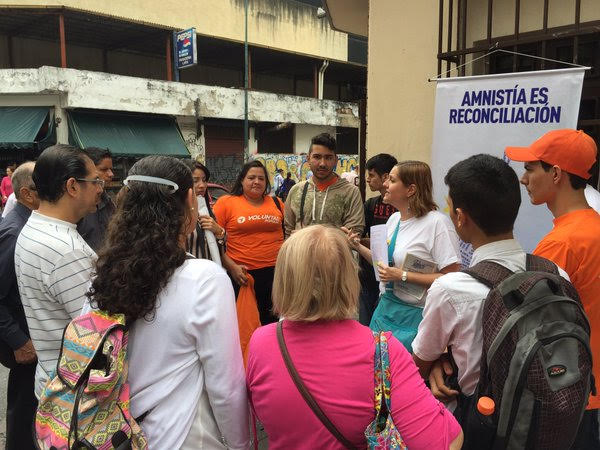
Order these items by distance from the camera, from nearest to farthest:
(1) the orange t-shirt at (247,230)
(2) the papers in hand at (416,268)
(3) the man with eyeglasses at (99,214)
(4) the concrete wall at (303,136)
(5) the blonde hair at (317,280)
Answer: (5) the blonde hair at (317,280) < (2) the papers in hand at (416,268) < (3) the man with eyeglasses at (99,214) < (1) the orange t-shirt at (247,230) < (4) the concrete wall at (303,136)

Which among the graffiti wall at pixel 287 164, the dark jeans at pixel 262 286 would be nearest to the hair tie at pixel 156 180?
the dark jeans at pixel 262 286

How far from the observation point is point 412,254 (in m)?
2.64

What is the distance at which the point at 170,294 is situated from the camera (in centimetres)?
142

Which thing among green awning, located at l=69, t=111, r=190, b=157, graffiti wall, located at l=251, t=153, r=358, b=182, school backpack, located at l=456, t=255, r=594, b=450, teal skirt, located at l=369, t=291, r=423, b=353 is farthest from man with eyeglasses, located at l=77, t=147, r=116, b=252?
graffiti wall, located at l=251, t=153, r=358, b=182

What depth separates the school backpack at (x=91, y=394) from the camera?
51.4 inches

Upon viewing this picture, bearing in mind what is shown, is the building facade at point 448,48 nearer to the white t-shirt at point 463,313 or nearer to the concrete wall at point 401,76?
the concrete wall at point 401,76

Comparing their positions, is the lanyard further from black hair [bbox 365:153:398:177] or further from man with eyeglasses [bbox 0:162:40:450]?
man with eyeglasses [bbox 0:162:40:450]

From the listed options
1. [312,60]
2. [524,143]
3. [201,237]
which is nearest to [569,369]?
[524,143]

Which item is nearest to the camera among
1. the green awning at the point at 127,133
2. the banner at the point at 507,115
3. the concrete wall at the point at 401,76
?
the banner at the point at 507,115

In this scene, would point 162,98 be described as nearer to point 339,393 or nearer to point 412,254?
point 412,254

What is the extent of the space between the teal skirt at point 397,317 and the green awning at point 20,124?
50.4 feet

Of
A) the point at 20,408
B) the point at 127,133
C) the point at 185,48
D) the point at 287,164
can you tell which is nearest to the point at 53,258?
the point at 20,408

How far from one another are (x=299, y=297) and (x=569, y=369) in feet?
2.57

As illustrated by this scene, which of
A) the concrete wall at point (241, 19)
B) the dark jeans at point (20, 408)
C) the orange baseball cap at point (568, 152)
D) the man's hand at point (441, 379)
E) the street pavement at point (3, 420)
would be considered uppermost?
the concrete wall at point (241, 19)
